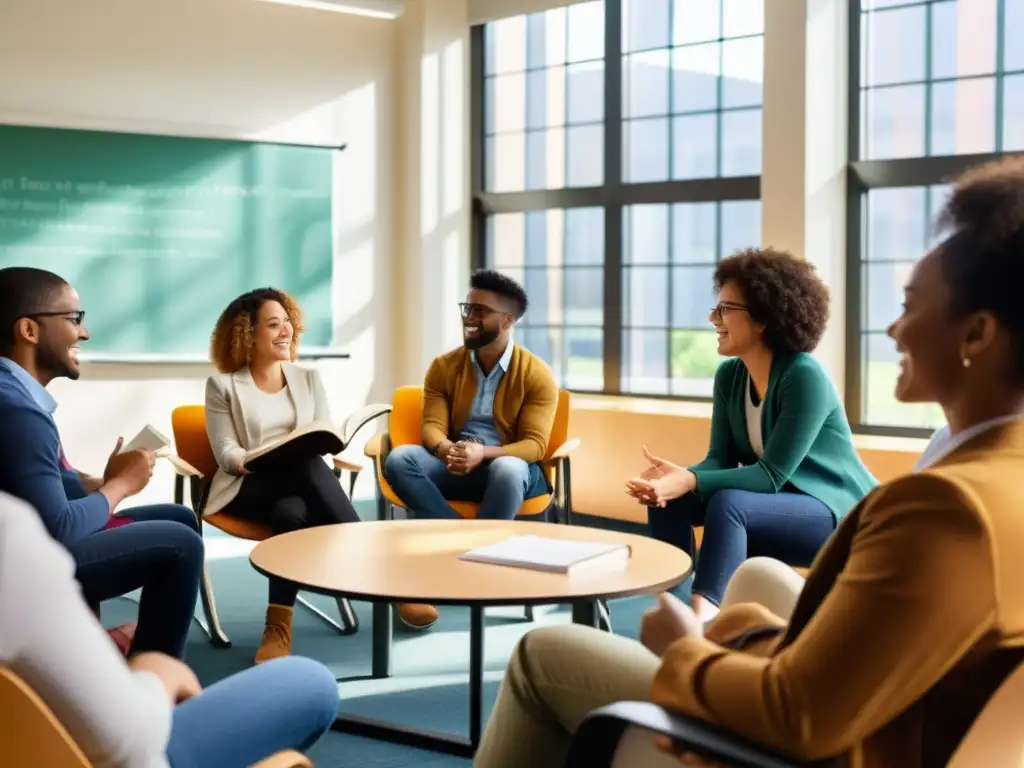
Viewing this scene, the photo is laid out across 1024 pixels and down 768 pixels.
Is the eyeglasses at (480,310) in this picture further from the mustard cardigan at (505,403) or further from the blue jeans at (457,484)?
the blue jeans at (457,484)

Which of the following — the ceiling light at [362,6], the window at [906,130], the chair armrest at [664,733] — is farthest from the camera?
the ceiling light at [362,6]

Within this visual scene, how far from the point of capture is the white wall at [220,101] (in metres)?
5.95

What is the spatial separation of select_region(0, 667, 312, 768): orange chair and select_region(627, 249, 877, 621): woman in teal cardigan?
231cm

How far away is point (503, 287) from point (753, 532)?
165cm

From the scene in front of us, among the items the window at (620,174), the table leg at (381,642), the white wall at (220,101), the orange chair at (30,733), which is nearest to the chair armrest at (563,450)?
the table leg at (381,642)

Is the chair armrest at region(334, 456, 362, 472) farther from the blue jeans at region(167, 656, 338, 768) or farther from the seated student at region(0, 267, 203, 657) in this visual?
the blue jeans at region(167, 656, 338, 768)

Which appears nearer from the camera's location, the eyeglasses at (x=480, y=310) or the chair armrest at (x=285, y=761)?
the chair armrest at (x=285, y=761)

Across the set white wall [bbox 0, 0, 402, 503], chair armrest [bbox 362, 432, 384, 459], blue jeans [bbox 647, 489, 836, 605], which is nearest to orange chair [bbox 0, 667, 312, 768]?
blue jeans [bbox 647, 489, 836, 605]

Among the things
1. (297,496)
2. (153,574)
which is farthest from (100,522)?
(297,496)

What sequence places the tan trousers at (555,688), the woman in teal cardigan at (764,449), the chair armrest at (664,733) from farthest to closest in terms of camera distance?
the woman in teal cardigan at (764,449), the tan trousers at (555,688), the chair armrest at (664,733)

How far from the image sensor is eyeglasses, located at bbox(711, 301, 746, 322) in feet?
12.5

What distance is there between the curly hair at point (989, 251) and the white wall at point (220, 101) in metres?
5.33

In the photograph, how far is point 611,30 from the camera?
20.3ft

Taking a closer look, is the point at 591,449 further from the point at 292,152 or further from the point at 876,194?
the point at 292,152
